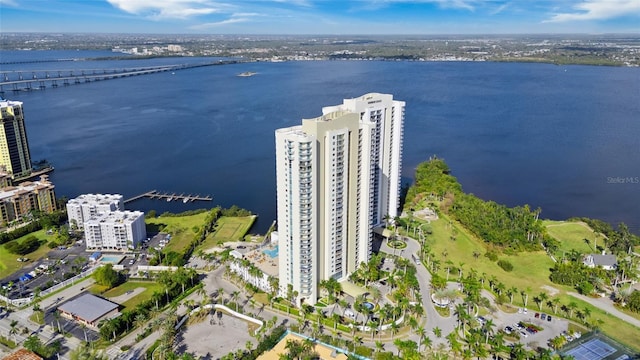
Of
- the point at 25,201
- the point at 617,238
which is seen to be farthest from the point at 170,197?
the point at 617,238

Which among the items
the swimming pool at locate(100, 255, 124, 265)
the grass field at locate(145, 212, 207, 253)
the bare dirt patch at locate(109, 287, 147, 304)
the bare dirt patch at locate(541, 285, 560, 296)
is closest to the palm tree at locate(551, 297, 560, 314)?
the bare dirt patch at locate(541, 285, 560, 296)

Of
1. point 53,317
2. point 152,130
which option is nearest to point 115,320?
point 53,317

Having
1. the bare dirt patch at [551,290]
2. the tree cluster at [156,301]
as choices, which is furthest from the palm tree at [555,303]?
the tree cluster at [156,301]

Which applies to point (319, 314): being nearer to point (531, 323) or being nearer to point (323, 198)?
point (323, 198)

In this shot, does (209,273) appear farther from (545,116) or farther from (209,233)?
(545,116)

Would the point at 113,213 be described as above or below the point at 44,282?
above
